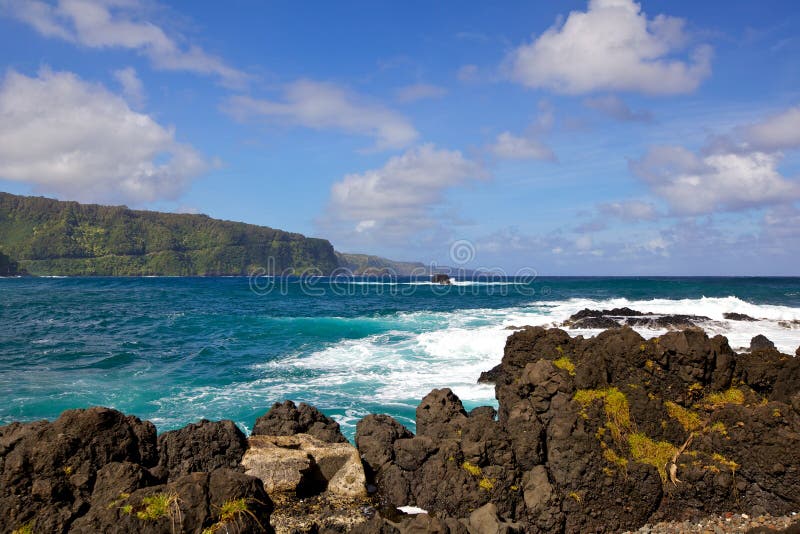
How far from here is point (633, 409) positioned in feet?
32.0

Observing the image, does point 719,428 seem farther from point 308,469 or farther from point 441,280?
point 441,280

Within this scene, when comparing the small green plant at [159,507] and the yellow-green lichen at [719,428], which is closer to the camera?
the small green plant at [159,507]

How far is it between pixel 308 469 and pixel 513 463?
358cm

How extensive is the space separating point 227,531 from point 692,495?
727 cm

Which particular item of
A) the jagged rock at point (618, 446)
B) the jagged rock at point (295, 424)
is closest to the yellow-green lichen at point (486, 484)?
the jagged rock at point (618, 446)

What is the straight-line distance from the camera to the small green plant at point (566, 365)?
10484 millimetres

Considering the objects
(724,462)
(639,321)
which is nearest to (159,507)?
(724,462)

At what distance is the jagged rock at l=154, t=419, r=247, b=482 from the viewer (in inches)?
377

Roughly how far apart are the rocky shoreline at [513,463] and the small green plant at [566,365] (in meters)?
0.07

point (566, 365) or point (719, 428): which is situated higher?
point (566, 365)

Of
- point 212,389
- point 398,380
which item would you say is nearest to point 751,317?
point 398,380

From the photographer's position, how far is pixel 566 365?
10.8 m

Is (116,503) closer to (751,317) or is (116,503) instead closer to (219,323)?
(219,323)

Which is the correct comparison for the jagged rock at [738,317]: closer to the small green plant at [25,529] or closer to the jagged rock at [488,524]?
the jagged rock at [488,524]
